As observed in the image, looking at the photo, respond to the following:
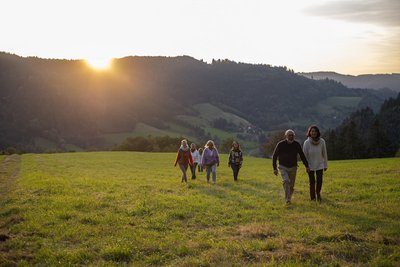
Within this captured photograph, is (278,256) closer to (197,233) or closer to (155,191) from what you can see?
(197,233)

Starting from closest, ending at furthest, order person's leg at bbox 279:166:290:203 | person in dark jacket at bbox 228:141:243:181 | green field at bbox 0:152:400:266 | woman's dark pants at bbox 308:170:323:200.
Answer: green field at bbox 0:152:400:266, person's leg at bbox 279:166:290:203, woman's dark pants at bbox 308:170:323:200, person in dark jacket at bbox 228:141:243:181

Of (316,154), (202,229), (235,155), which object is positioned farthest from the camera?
(235,155)

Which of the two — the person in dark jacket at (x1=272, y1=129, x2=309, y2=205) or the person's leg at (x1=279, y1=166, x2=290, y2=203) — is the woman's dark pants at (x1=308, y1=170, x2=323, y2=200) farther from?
the person's leg at (x1=279, y1=166, x2=290, y2=203)

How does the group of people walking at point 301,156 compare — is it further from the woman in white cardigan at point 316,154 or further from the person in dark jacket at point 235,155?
the person in dark jacket at point 235,155

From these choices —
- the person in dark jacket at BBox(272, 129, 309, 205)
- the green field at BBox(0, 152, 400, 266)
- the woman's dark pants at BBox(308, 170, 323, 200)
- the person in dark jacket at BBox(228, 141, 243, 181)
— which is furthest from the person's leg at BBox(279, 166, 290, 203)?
the person in dark jacket at BBox(228, 141, 243, 181)

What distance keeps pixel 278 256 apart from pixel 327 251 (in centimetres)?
110

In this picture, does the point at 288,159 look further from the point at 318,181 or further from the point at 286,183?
the point at 318,181

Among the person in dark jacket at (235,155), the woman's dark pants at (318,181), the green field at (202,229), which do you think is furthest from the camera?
the person in dark jacket at (235,155)

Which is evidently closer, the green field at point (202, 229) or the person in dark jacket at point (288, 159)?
the green field at point (202, 229)

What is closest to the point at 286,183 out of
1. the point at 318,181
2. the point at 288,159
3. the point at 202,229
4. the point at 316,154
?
the point at 288,159

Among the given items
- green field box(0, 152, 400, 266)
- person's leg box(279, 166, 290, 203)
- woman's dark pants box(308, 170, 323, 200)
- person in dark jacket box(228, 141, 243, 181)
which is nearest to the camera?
green field box(0, 152, 400, 266)

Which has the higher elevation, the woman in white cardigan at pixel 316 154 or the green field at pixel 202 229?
the woman in white cardigan at pixel 316 154

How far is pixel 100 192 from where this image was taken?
17594 millimetres

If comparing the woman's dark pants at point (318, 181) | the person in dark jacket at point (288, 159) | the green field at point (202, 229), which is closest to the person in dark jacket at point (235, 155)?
the green field at point (202, 229)
